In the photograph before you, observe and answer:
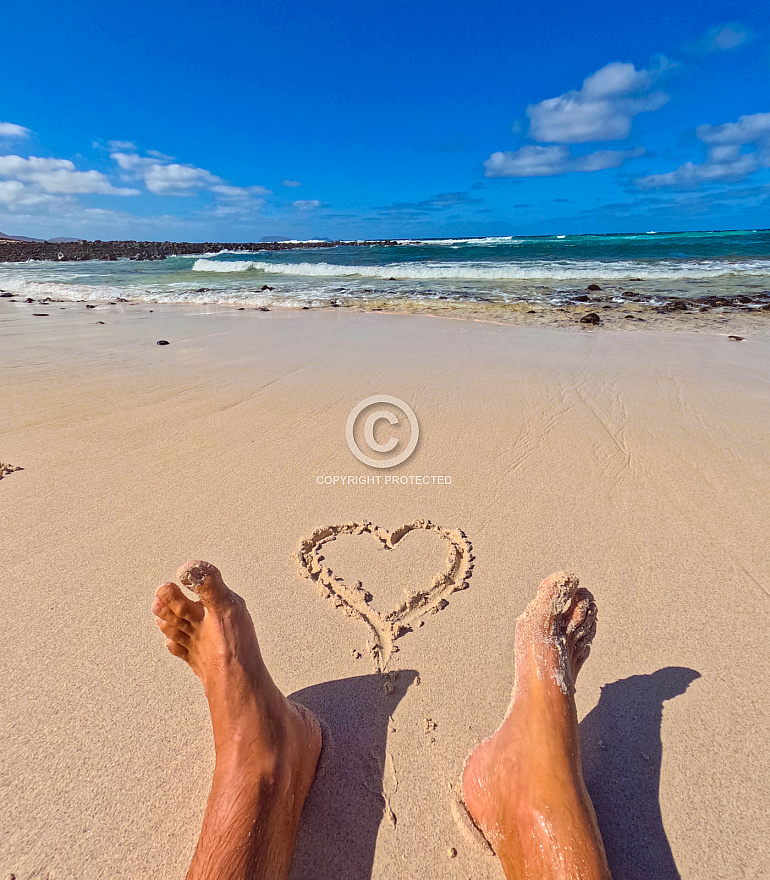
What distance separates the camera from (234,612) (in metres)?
1.36

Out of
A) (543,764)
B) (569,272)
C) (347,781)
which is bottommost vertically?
(347,781)

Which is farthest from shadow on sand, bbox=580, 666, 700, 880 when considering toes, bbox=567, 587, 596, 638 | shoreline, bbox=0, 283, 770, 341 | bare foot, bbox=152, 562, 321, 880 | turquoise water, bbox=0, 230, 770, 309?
turquoise water, bbox=0, 230, 770, 309

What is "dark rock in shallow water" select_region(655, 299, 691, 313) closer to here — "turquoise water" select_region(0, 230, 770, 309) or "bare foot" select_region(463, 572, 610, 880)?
"turquoise water" select_region(0, 230, 770, 309)

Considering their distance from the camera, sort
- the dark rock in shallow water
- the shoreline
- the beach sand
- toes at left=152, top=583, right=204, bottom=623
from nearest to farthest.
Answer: the beach sand, toes at left=152, top=583, right=204, bottom=623, the shoreline, the dark rock in shallow water

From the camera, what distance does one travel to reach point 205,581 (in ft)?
4.27

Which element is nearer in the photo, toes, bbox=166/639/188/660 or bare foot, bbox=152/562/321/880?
bare foot, bbox=152/562/321/880

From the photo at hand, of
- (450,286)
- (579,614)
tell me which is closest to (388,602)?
(579,614)

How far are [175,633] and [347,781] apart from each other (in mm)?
673

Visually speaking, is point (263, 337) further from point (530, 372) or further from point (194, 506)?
point (194, 506)

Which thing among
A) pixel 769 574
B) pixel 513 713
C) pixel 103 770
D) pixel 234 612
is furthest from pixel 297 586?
pixel 769 574

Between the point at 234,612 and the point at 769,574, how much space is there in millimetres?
2283

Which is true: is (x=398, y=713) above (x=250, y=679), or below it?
below

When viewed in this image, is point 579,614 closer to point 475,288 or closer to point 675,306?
point 675,306

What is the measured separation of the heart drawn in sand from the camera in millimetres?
1823
